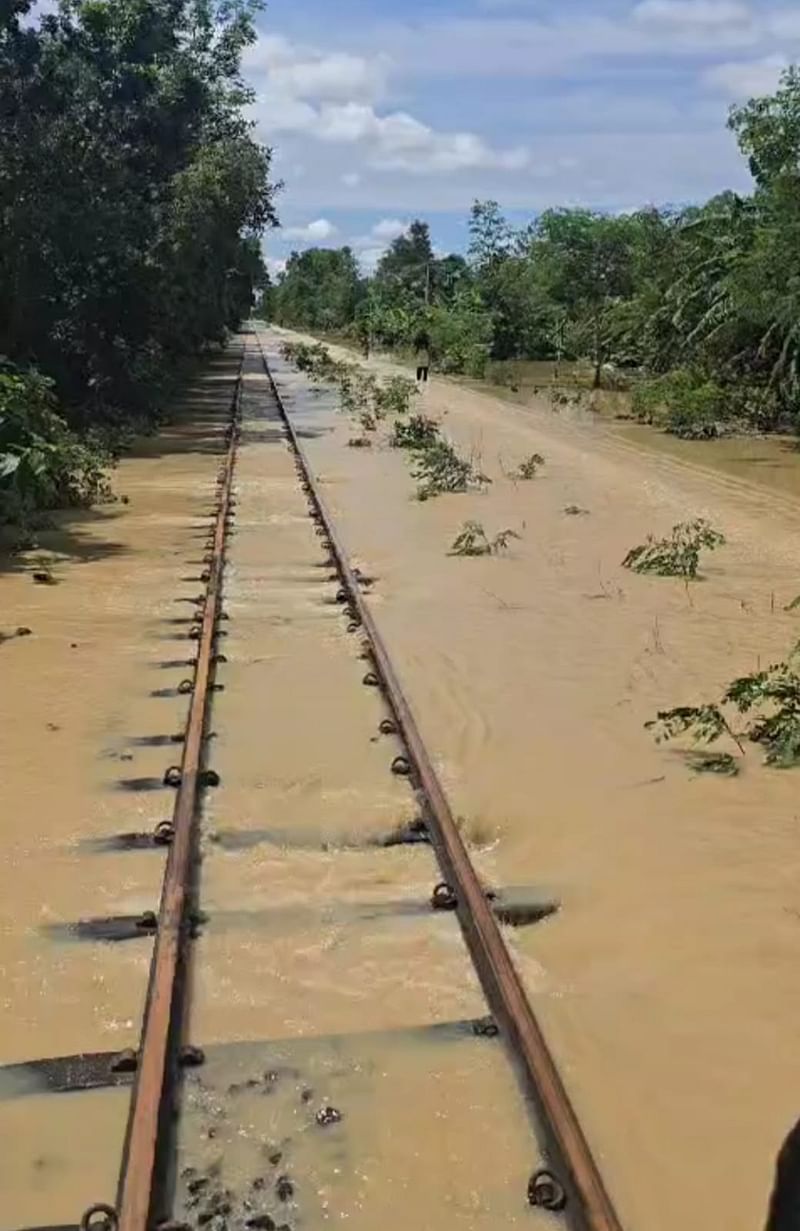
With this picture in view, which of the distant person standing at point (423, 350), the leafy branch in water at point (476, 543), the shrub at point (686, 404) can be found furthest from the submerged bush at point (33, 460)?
the distant person standing at point (423, 350)

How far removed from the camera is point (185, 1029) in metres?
4.55

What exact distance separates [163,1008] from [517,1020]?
1.15m

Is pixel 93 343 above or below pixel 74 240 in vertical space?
below

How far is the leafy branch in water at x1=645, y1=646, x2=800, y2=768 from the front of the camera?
7.50 meters

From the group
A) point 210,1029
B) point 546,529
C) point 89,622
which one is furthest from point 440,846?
point 546,529

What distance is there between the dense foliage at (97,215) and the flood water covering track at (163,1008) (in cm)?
711

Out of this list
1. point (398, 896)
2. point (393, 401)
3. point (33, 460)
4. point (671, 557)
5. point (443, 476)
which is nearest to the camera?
point (398, 896)

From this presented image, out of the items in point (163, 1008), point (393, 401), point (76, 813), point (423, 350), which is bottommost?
point (423, 350)

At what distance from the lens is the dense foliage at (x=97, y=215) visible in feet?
65.0

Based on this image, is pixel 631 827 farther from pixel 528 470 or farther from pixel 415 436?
pixel 415 436

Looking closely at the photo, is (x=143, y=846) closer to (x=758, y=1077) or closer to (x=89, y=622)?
(x=758, y=1077)

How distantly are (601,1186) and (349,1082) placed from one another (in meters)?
0.94

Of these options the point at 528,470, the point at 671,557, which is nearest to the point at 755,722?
the point at 671,557

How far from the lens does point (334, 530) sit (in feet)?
50.6
